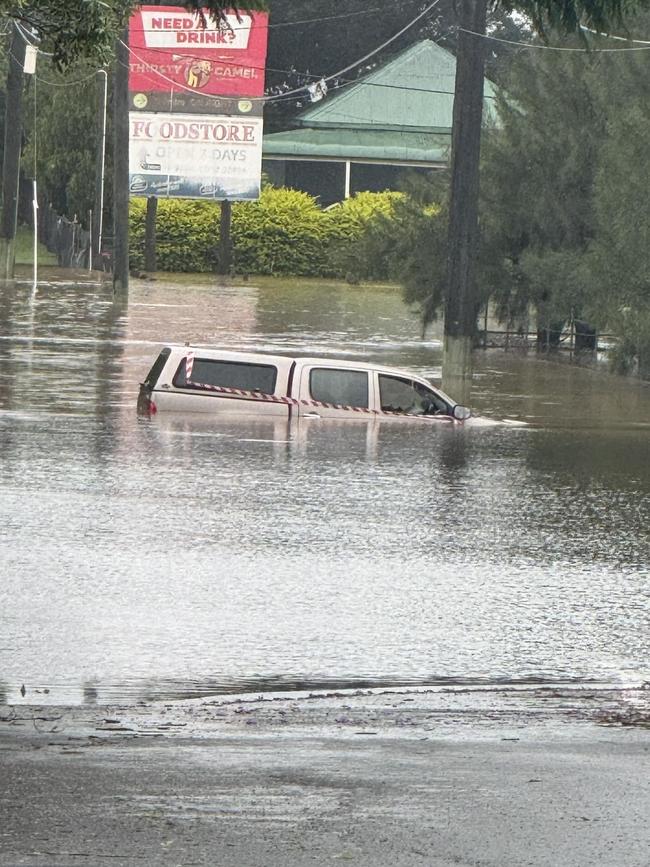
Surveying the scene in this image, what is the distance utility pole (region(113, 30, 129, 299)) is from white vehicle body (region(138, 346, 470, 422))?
85.6 ft

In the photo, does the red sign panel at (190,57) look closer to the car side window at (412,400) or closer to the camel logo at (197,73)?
the camel logo at (197,73)

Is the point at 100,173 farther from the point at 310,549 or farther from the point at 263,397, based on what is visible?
the point at 310,549

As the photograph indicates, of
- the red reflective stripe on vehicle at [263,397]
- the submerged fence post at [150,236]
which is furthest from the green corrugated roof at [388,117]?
the red reflective stripe on vehicle at [263,397]

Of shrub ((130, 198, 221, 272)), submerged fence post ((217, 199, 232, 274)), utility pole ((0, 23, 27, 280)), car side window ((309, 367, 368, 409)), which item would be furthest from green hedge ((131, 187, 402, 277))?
car side window ((309, 367, 368, 409))

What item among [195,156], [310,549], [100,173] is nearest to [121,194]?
[100,173]

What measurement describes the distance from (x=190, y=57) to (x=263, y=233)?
849cm

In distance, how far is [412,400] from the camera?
22.9m

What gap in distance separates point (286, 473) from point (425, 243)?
19.3 m

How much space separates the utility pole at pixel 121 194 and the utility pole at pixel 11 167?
6.59 m

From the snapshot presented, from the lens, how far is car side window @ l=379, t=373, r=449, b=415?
22625mm

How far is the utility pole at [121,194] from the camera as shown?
4797 centimetres

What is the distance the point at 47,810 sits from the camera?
5871mm

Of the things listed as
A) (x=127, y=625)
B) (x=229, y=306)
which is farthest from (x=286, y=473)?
(x=229, y=306)

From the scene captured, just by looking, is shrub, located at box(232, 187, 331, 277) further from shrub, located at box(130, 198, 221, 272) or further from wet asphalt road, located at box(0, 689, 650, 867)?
wet asphalt road, located at box(0, 689, 650, 867)
